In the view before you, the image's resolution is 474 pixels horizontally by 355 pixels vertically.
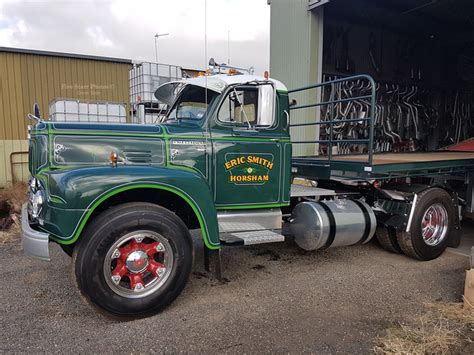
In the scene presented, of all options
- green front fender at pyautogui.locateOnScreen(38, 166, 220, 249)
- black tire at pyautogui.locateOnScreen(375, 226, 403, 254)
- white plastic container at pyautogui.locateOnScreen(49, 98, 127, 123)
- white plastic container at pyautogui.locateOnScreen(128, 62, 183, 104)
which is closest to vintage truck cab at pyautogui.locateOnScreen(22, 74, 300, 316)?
green front fender at pyautogui.locateOnScreen(38, 166, 220, 249)

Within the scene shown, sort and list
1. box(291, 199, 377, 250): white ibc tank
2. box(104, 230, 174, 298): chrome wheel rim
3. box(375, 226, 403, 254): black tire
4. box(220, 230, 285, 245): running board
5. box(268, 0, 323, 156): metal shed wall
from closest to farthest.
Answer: box(104, 230, 174, 298): chrome wheel rim, box(220, 230, 285, 245): running board, box(291, 199, 377, 250): white ibc tank, box(375, 226, 403, 254): black tire, box(268, 0, 323, 156): metal shed wall

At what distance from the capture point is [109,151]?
136 inches

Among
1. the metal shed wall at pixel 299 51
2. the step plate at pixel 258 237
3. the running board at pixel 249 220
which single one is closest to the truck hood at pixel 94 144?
the running board at pixel 249 220

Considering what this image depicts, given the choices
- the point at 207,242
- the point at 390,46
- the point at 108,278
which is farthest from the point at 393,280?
the point at 390,46

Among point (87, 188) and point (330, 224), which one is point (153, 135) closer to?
point (87, 188)

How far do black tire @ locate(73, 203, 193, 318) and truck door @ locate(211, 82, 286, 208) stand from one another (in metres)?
0.77

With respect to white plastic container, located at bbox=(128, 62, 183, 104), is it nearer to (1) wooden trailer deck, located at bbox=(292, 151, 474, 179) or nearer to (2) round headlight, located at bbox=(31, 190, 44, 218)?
(1) wooden trailer deck, located at bbox=(292, 151, 474, 179)

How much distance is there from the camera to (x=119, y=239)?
311 cm

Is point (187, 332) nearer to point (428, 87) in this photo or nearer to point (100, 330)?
point (100, 330)

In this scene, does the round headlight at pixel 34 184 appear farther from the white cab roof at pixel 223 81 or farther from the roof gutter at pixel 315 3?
the roof gutter at pixel 315 3

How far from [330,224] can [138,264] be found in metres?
2.14

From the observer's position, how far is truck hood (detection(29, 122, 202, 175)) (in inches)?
132

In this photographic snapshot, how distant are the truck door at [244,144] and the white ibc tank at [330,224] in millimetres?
619

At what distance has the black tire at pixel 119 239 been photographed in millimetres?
3012
